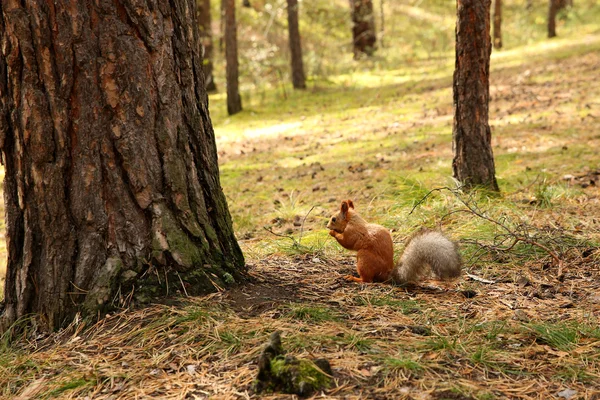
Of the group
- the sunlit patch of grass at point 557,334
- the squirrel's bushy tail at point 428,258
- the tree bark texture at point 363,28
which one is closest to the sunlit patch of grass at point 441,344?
the sunlit patch of grass at point 557,334

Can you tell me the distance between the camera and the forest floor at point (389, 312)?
235 centimetres

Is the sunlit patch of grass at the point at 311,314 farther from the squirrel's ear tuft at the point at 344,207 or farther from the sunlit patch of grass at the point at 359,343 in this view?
the squirrel's ear tuft at the point at 344,207

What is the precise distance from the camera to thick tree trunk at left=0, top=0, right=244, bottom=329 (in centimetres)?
274

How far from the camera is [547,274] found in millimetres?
3676

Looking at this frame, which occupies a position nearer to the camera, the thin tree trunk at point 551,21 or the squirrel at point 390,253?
the squirrel at point 390,253

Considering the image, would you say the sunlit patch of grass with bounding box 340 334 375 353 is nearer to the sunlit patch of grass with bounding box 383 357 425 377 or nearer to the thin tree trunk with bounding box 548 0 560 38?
the sunlit patch of grass with bounding box 383 357 425 377

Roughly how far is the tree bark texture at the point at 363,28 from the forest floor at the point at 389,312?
12.2 m

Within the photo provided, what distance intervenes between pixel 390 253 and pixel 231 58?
34.6 ft

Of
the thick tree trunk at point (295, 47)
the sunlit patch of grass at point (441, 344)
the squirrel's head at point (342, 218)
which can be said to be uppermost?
the thick tree trunk at point (295, 47)

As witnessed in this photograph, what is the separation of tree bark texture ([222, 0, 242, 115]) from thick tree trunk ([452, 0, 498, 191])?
27.4ft

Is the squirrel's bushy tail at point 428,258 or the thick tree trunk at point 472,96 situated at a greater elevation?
the thick tree trunk at point 472,96

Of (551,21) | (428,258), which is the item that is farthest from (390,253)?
(551,21)

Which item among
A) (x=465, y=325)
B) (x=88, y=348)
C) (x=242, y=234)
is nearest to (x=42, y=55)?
(x=88, y=348)

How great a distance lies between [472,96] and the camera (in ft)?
17.5
